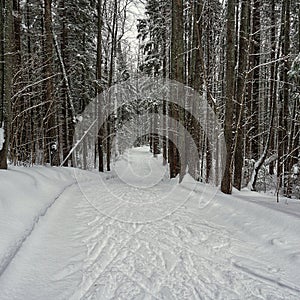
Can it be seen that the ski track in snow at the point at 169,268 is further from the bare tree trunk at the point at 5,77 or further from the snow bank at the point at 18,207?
the bare tree trunk at the point at 5,77

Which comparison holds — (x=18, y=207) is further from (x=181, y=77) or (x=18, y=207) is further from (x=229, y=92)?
(x=181, y=77)

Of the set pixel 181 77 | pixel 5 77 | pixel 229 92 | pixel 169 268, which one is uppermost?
pixel 181 77

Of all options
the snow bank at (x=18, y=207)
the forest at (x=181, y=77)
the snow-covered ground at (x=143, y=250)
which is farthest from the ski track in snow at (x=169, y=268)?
the forest at (x=181, y=77)

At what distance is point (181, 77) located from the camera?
11.0m

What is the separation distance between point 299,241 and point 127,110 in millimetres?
30665

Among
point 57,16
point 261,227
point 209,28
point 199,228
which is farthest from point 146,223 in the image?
point 57,16

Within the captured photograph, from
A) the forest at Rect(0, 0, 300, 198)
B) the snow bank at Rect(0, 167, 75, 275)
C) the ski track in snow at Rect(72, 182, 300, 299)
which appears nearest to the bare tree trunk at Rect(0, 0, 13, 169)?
the forest at Rect(0, 0, 300, 198)

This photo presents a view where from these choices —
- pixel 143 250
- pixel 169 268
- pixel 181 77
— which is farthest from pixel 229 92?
pixel 169 268

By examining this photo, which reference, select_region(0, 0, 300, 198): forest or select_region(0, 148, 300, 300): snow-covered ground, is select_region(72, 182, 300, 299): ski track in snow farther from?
select_region(0, 0, 300, 198): forest

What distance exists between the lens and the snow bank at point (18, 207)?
11.7ft

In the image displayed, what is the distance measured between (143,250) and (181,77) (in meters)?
8.17

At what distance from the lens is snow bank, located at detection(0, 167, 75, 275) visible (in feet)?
11.7

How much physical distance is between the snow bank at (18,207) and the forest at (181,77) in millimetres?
1155

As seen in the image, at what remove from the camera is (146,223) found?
213 inches
